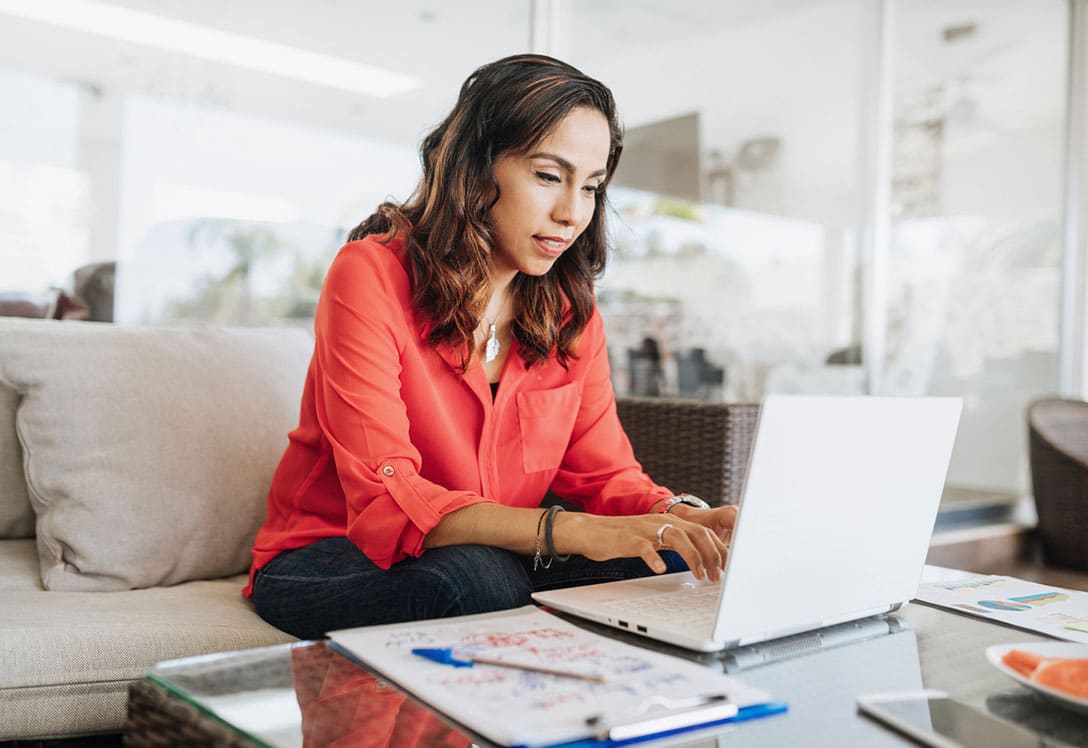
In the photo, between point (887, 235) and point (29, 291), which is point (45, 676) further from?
point (887, 235)

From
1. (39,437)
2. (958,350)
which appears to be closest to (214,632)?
(39,437)

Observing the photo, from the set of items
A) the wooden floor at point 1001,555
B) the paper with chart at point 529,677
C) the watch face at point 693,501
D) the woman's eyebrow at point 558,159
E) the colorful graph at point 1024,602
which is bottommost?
the wooden floor at point 1001,555

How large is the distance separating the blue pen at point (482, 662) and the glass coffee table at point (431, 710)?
45mm

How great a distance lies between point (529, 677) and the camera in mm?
815

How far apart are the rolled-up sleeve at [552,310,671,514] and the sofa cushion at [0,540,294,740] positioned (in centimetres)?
55

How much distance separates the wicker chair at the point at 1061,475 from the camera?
12.0 ft

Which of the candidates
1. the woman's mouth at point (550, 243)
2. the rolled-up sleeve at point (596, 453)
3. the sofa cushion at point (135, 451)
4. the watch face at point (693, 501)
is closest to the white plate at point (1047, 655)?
the watch face at point (693, 501)

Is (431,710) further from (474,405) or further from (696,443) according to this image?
(696,443)

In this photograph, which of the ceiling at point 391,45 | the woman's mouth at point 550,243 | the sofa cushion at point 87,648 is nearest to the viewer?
the sofa cushion at point 87,648

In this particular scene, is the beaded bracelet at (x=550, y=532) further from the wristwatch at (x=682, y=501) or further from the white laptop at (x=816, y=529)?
the wristwatch at (x=682, y=501)

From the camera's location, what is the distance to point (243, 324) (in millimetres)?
2541

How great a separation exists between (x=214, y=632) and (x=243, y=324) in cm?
131

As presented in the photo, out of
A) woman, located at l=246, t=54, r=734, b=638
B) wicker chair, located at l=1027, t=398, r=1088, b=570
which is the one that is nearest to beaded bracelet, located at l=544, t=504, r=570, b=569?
woman, located at l=246, t=54, r=734, b=638

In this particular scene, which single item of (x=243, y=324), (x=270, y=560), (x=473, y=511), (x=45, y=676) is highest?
(x=243, y=324)
